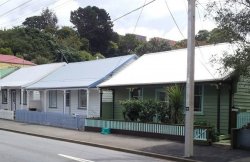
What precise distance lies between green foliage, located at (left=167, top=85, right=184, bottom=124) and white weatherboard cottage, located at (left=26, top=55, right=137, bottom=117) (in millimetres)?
8791

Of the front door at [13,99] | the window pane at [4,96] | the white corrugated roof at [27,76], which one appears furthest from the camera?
the window pane at [4,96]

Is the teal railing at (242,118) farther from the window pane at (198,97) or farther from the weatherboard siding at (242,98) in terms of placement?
the window pane at (198,97)

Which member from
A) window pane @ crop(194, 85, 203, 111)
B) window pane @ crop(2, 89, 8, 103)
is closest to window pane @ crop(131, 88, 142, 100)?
window pane @ crop(194, 85, 203, 111)

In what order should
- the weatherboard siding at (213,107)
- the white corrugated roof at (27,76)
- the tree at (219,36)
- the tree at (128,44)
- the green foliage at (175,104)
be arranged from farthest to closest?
1. the tree at (128,44)
2. the white corrugated roof at (27,76)
3. the weatherboard siding at (213,107)
4. the green foliage at (175,104)
5. the tree at (219,36)

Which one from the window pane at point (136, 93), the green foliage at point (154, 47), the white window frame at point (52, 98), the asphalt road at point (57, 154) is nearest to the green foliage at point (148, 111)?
the window pane at point (136, 93)

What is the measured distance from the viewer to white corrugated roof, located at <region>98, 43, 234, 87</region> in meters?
22.2

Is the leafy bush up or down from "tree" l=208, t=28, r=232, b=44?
down

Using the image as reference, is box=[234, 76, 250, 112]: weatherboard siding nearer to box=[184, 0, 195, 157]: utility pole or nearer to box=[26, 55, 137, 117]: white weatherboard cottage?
box=[184, 0, 195, 157]: utility pole

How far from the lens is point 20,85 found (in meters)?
37.5

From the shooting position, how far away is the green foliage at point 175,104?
20.8 metres

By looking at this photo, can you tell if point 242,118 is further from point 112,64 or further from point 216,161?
point 112,64

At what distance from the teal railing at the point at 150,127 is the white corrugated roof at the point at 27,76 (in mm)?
13712

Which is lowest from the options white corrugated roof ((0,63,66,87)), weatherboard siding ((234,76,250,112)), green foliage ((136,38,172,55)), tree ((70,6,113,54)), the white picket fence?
the white picket fence

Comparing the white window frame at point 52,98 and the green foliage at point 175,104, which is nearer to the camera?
the green foliage at point 175,104
